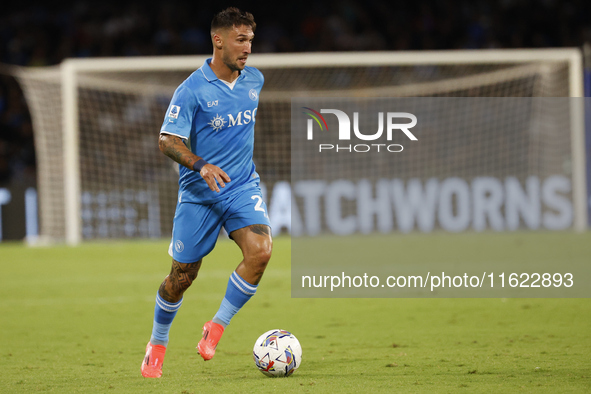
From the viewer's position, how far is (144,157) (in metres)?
15.5

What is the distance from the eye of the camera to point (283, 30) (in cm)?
2152

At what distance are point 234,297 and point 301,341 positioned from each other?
1.40 metres

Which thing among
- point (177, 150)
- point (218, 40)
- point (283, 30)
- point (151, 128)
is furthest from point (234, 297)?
point (283, 30)

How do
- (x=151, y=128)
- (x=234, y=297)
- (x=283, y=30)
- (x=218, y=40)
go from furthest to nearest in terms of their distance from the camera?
1. (x=283, y=30)
2. (x=151, y=128)
3. (x=218, y=40)
4. (x=234, y=297)

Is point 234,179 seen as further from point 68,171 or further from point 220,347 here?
point 68,171

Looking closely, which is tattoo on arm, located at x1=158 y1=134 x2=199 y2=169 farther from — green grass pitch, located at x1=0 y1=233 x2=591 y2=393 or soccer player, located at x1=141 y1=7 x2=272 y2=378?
green grass pitch, located at x1=0 y1=233 x2=591 y2=393

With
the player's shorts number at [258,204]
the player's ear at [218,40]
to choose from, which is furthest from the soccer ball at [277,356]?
the player's ear at [218,40]

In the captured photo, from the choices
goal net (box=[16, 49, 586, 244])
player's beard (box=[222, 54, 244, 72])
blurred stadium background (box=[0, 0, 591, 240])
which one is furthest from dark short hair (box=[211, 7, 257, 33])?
blurred stadium background (box=[0, 0, 591, 240])

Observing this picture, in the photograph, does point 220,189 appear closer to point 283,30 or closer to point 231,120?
point 231,120

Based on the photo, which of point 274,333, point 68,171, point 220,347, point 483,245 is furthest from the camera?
point 68,171

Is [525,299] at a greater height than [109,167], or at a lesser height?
lesser

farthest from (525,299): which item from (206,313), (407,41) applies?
(407,41)

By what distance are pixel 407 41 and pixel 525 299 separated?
13.4 m

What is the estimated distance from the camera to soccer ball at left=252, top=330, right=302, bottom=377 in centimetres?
432
